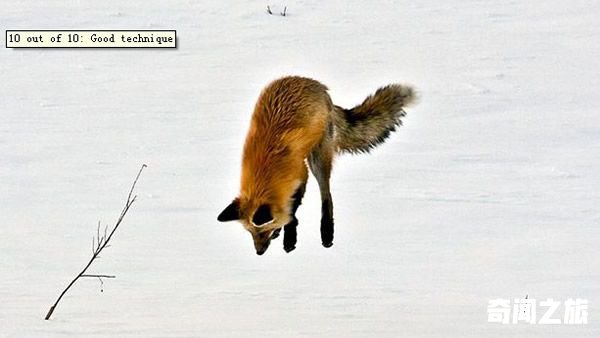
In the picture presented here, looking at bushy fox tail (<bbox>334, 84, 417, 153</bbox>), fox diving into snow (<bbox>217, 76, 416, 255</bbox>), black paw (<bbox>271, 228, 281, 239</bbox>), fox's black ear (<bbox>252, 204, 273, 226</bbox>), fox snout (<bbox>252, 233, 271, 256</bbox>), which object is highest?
bushy fox tail (<bbox>334, 84, 417, 153</bbox>)

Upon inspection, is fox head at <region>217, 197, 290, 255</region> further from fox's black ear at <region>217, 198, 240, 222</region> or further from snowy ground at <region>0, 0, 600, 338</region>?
snowy ground at <region>0, 0, 600, 338</region>

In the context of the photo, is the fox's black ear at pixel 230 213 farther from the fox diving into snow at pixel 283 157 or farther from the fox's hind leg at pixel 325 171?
the fox's hind leg at pixel 325 171

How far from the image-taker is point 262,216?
5434 mm

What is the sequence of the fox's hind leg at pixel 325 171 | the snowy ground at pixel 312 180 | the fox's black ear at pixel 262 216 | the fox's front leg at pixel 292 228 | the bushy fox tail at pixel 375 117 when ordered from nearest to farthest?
the fox's black ear at pixel 262 216
the fox's front leg at pixel 292 228
the fox's hind leg at pixel 325 171
the bushy fox tail at pixel 375 117
the snowy ground at pixel 312 180

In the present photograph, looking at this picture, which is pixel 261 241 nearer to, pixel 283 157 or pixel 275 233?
pixel 275 233

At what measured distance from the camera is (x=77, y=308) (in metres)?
8.04

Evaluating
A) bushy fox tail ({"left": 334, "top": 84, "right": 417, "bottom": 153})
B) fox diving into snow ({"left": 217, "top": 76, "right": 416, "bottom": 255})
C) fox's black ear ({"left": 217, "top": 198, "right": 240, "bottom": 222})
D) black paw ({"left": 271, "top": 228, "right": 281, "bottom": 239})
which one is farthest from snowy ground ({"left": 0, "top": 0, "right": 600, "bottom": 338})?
fox's black ear ({"left": 217, "top": 198, "right": 240, "bottom": 222})

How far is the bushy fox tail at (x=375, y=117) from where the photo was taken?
6.58 metres

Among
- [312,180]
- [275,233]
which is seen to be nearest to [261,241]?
[275,233]

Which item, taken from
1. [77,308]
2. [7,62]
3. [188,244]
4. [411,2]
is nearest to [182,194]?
[188,244]

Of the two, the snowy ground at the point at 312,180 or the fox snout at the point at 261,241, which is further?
the snowy ground at the point at 312,180

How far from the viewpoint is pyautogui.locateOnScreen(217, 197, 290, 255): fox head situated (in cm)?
546

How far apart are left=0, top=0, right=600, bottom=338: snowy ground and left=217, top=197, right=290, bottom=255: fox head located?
Result: 1.21 ft

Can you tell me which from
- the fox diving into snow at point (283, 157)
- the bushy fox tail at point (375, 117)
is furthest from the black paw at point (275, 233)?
the bushy fox tail at point (375, 117)
